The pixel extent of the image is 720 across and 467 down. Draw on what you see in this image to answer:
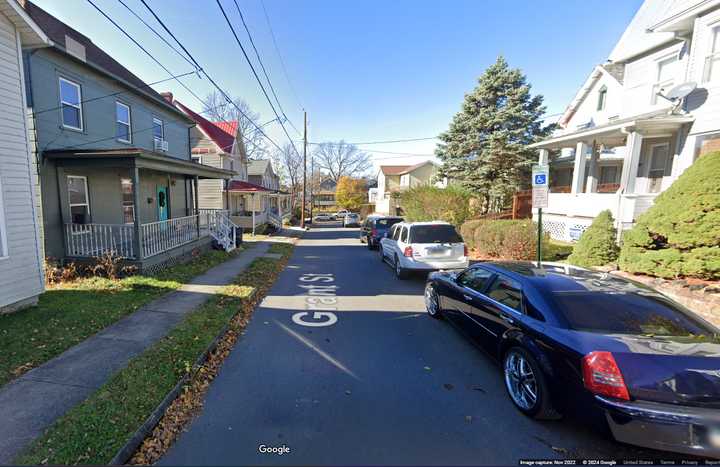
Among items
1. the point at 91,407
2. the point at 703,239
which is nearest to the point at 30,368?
the point at 91,407

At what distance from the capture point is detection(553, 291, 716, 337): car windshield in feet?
9.39

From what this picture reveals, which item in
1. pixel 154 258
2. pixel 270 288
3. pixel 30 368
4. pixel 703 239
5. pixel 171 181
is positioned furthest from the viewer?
pixel 171 181

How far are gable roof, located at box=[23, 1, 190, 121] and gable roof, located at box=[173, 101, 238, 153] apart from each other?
7.63 meters

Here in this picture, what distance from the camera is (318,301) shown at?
23.2 ft

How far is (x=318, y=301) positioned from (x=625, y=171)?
38.1 feet

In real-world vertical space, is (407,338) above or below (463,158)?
below

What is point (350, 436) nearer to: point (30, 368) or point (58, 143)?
point (30, 368)

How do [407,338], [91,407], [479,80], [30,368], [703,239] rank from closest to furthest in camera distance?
[91,407], [30,368], [407,338], [703,239], [479,80]

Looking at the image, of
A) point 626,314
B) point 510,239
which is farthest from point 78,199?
point 510,239

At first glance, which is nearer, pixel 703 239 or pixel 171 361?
pixel 171 361

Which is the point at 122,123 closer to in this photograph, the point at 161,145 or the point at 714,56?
the point at 161,145

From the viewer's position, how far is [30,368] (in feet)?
12.6

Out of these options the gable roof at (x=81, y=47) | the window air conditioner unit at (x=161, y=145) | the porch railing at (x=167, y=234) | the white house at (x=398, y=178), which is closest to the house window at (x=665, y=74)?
the porch railing at (x=167, y=234)

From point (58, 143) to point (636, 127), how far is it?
17.9m
